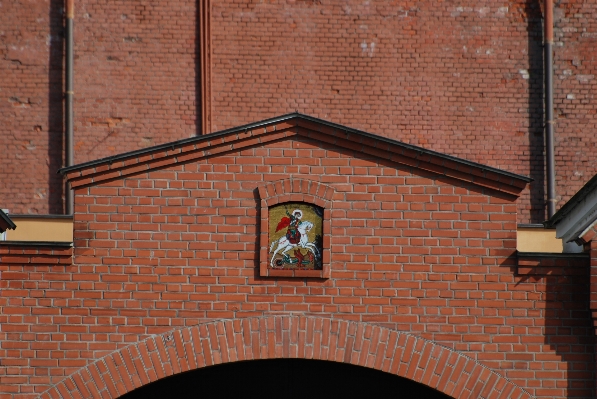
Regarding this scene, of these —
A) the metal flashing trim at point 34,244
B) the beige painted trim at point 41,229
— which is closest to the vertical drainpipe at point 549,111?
the beige painted trim at point 41,229

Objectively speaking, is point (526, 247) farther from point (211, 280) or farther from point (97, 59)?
point (97, 59)

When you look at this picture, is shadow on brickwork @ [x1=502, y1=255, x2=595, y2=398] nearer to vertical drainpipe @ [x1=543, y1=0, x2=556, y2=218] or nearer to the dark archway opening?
the dark archway opening

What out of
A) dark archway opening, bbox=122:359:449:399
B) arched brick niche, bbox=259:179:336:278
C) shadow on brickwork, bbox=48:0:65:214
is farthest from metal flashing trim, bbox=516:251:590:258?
shadow on brickwork, bbox=48:0:65:214

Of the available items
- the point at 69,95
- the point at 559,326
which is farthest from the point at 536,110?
the point at 69,95

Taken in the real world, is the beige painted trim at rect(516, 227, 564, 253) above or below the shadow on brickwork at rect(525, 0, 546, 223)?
below

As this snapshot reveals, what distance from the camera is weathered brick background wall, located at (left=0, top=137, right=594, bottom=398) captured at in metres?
8.41

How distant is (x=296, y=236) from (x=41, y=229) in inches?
189

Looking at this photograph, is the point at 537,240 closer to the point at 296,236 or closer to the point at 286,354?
the point at 296,236

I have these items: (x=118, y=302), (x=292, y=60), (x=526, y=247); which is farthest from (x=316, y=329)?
(x=292, y=60)

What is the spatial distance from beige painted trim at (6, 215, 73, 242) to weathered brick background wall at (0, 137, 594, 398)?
3400 millimetres

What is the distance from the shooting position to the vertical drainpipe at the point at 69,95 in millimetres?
13000

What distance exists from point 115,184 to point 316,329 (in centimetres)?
237

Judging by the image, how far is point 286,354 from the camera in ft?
27.4

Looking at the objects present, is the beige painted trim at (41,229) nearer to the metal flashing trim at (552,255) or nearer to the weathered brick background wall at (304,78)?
the weathered brick background wall at (304,78)
